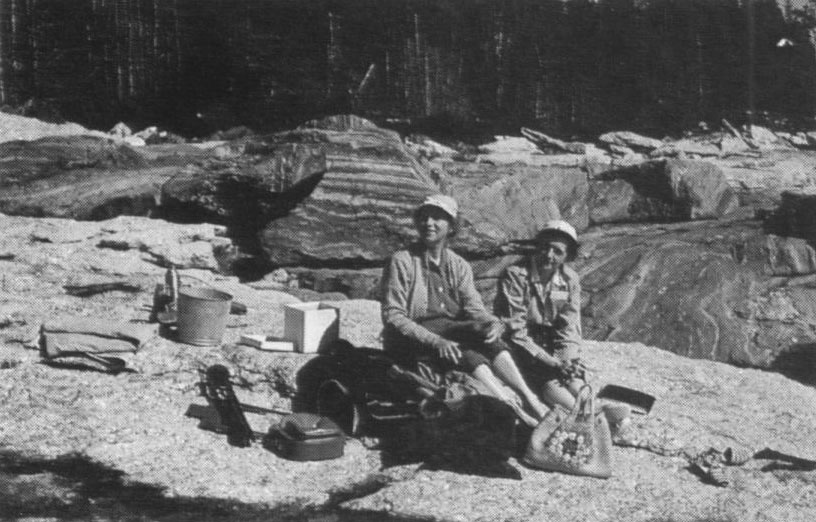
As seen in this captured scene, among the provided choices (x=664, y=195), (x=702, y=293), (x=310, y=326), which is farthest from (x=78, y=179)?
(x=664, y=195)

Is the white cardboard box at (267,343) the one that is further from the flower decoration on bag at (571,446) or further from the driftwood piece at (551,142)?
the driftwood piece at (551,142)

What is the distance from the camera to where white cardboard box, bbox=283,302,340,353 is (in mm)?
6836

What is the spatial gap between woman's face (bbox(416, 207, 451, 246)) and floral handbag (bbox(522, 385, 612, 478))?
140cm

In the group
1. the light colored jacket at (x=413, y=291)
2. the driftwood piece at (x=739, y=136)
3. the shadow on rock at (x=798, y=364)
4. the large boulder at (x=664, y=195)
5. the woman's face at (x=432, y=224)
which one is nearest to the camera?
the light colored jacket at (x=413, y=291)

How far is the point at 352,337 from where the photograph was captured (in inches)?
312

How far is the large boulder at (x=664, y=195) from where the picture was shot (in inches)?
494

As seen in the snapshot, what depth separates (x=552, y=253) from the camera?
6.45 meters

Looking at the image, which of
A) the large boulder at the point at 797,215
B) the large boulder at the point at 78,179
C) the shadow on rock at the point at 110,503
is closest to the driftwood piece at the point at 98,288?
the large boulder at the point at 78,179

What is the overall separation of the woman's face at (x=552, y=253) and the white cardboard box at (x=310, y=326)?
155 centimetres

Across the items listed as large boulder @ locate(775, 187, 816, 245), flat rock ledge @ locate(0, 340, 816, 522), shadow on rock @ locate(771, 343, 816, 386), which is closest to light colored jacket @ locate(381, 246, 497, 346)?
flat rock ledge @ locate(0, 340, 816, 522)

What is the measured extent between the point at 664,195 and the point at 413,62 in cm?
643

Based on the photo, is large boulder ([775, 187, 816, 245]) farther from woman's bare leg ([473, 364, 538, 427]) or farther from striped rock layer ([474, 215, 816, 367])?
woman's bare leg ([473, 364, 538, 427])

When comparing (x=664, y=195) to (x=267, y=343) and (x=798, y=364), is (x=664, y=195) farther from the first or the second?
(x=267, y=343)

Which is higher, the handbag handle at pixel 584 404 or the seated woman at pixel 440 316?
the seated woman at pixel 440 316
